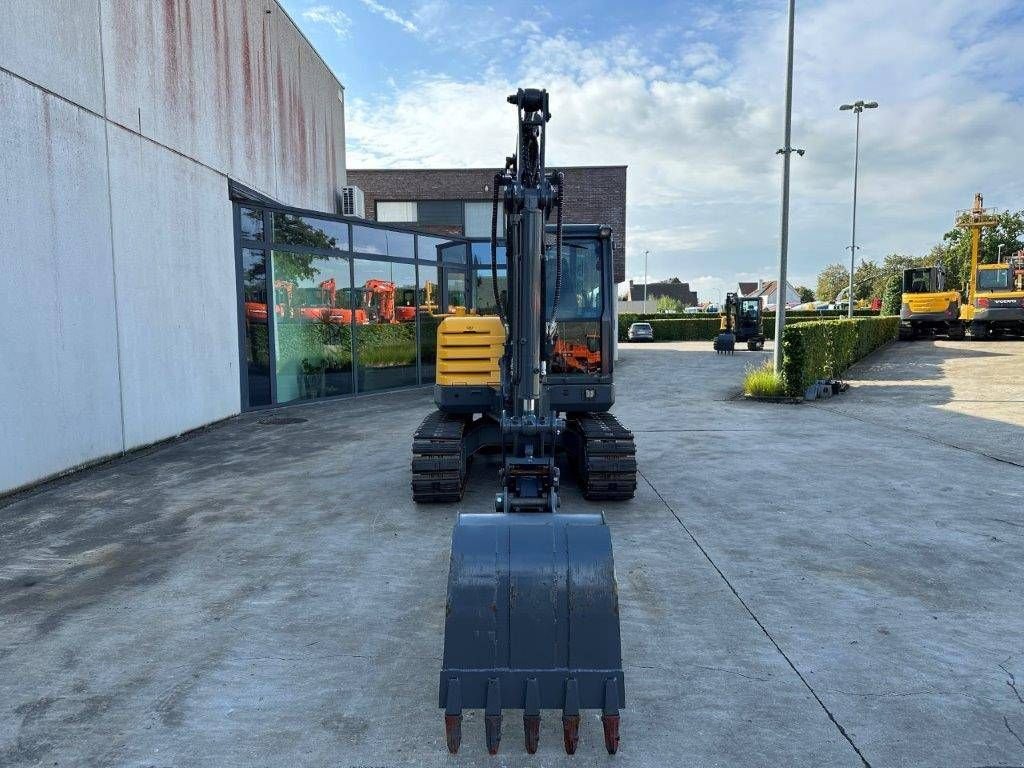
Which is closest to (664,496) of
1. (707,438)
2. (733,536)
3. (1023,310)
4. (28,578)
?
(733,536)

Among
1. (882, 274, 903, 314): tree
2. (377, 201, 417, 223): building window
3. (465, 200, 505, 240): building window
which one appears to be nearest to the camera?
(465, 200, 505, 240): building window

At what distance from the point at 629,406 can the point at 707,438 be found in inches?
151

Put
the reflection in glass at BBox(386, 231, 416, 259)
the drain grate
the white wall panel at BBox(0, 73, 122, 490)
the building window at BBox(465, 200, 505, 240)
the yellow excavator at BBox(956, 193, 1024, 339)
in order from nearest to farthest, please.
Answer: the white wall panel at BBox(0, 73, 122, 490) → the drain grate → the reflection in glass at BBox(386, 231, 416, 259) → the yellow excavator at BBox(956, 193, 1024, 339) → the building window at BBox(465, 200, 505, 240)

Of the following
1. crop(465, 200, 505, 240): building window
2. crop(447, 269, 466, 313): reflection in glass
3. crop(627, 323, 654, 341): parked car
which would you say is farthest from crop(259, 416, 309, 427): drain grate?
crop(627, 323, 654, 341): parked car

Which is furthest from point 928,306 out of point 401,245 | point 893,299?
point 401,245

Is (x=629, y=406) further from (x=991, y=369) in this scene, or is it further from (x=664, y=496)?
(x=991, y=369)

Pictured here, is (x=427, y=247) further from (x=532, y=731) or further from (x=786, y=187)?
(x=532, y=731)

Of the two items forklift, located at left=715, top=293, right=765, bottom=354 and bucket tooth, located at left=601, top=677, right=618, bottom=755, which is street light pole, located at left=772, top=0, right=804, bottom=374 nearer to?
bucket tooth, located at left=601, top=677, right=618, bottom=755

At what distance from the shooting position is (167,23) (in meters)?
10.6

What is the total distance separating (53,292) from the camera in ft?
26.5

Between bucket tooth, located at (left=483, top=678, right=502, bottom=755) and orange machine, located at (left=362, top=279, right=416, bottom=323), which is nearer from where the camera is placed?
bucket tooth, located at (left=483, top=678, right=502, bottom=755)

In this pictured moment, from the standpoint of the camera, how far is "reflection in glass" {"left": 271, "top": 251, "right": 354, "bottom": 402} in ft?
46.0

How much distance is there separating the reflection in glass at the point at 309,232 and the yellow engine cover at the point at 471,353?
7.97m

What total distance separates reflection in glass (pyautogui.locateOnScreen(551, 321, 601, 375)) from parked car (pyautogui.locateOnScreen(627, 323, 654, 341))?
113 feet
